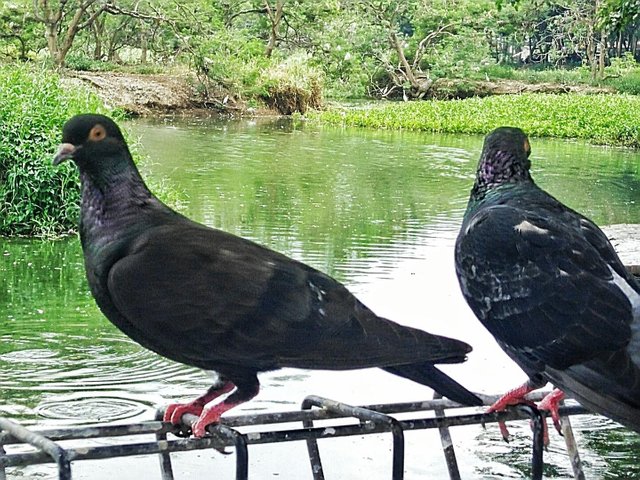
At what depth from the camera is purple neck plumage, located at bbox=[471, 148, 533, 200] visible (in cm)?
347

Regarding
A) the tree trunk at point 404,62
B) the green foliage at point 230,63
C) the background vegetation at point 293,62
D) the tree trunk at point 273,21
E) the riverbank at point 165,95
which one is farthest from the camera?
the tree trunk at point 404,62

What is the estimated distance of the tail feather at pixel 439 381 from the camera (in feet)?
8.09

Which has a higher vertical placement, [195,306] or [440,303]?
[195,306]

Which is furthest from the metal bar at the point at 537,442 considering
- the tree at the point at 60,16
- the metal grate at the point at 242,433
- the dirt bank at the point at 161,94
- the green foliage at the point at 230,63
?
the green foliage at the point at 230,63

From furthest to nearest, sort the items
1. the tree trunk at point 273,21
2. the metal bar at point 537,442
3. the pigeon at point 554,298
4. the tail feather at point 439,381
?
the tree trunk at point 273,21, the pigeon at point 554,298, the metal bar at point 537,442, the tail feather at point 439,381

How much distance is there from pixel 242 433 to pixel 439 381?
459 millimetres

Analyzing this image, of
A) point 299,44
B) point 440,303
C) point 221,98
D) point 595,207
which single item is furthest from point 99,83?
point 440,303

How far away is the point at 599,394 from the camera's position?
2.82m

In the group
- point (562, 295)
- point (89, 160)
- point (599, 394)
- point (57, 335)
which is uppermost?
point (89, 160)

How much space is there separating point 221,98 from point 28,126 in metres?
15.5

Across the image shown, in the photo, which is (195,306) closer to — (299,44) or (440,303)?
(440,303)

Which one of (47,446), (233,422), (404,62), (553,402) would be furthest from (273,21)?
(47,446)

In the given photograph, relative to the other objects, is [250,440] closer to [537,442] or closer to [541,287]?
[537,442]

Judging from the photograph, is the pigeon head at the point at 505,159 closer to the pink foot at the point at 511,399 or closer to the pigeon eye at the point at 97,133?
the pink foot at the point at 511,399
